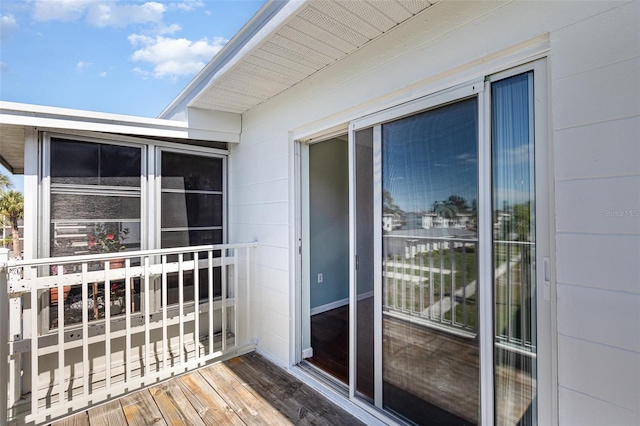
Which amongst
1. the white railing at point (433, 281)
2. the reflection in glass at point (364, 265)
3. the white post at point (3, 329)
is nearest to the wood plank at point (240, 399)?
the reflection in glass at point (364, 265)

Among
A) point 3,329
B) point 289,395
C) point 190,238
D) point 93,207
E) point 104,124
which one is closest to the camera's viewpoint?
point 3,329

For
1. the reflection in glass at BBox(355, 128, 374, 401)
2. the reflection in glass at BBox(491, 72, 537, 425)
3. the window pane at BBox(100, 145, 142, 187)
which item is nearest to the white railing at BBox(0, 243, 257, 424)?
the window pane at BBox(100, 145, 142, 187)

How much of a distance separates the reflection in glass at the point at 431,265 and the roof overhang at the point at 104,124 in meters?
2.00

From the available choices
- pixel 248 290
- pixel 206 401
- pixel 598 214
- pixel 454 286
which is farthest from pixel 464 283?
pixel 248 290

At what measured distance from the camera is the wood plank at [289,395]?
6.61 feet

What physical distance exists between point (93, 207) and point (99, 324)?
1083 millimetres

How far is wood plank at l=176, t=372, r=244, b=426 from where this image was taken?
202 centimetres

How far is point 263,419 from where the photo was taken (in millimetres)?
2016

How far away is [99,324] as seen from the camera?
2715mm

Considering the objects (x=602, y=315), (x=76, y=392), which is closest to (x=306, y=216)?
(x=602, y=315)

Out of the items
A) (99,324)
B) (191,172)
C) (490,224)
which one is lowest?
(99,324)

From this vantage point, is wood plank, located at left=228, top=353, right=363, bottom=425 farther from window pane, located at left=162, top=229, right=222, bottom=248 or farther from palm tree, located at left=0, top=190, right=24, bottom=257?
palm tree, located at left=0, top=190, right=24, bottom=257

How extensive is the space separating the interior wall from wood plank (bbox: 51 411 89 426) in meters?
2.55

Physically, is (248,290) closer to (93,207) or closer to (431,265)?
(93,207)
